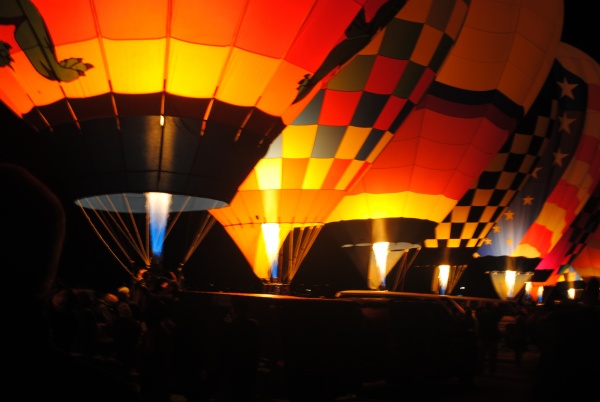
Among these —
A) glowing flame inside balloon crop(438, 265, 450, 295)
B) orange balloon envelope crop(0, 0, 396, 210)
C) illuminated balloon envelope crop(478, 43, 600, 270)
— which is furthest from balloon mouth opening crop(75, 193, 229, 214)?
illuminated balloon envelope crop(478, 43, 600, 270)

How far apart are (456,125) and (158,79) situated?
22.5ft

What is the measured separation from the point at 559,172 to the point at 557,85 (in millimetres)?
2174

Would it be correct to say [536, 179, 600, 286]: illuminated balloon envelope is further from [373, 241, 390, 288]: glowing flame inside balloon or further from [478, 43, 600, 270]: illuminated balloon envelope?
[373, 241, 390, 288]: glowing flame inside balloon

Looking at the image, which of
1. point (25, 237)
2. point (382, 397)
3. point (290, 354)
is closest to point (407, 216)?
point (382, 397)

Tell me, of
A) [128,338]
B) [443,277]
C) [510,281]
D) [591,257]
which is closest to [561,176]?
[510,281]

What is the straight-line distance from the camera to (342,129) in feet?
31.0

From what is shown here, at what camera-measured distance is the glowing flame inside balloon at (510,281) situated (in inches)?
720

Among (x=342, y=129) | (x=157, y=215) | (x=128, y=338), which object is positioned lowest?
(x=128, y=338)

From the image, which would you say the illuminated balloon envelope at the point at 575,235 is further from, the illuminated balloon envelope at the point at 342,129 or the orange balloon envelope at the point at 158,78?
the orange balloon envelope at the point at 158,78

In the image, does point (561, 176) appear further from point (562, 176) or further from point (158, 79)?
point (158, 79)

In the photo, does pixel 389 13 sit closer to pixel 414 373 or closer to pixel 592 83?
pixel 414 373

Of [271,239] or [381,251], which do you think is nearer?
[271,239]

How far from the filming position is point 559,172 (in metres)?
16.8

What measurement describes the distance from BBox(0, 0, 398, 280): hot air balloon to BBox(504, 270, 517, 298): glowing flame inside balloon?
42.1 feet
